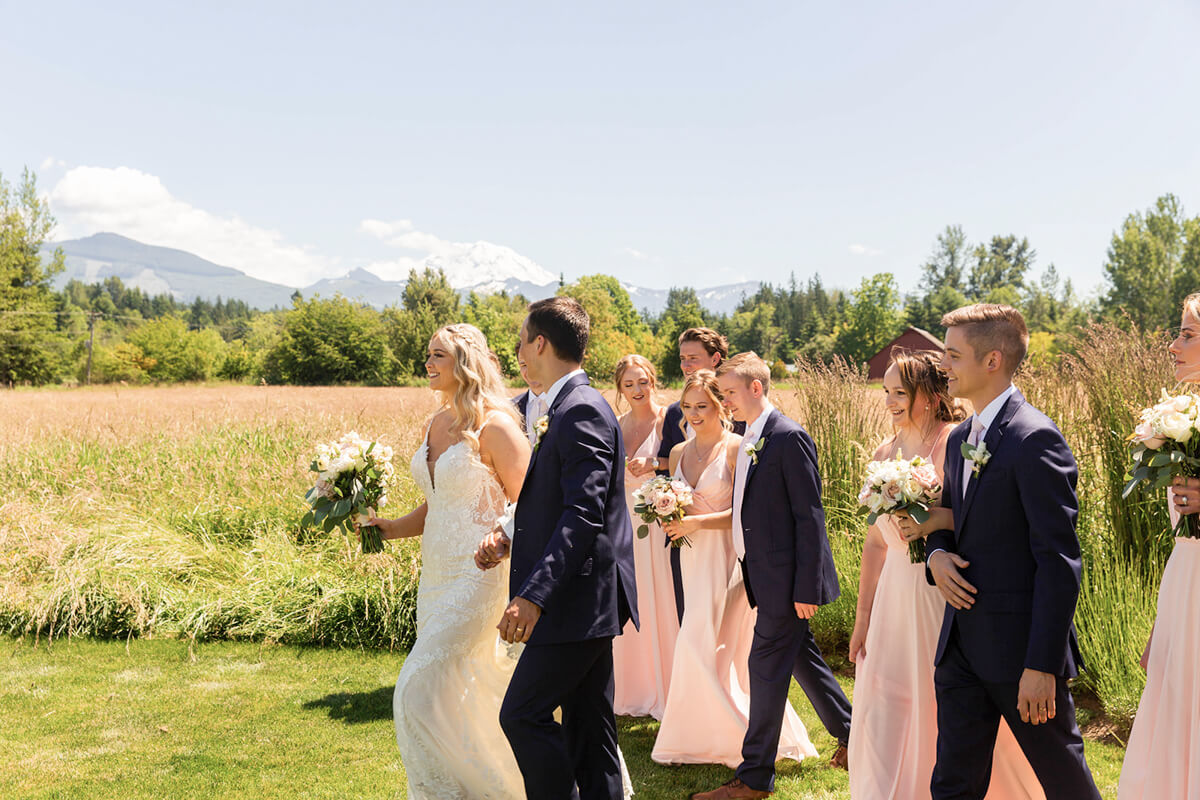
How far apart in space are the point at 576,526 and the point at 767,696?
6.29 feet

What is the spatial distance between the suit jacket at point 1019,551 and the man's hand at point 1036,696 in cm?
4

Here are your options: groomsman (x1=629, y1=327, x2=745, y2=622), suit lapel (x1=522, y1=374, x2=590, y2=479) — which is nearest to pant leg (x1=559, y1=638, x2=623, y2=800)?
suit lapel (x1=522, y1=374, x2=590, y2=479)

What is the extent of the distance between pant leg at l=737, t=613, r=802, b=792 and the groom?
1.08m

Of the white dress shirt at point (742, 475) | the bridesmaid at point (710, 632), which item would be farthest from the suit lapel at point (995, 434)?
the bridesmaid at point (710, 632)

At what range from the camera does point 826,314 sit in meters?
130

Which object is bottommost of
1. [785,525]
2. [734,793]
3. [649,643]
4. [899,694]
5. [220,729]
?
[220,729]

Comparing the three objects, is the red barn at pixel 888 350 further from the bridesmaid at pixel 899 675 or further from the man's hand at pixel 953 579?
the man's hand at pixel 953 579

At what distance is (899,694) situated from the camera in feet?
14.0

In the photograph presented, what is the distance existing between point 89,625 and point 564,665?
678cm

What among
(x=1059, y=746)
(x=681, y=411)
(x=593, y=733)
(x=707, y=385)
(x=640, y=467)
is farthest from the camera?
(x=640, y=467)

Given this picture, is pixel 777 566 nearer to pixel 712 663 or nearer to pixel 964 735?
pixel 712 663

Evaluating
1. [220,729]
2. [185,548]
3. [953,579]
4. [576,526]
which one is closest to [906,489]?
[953,579]

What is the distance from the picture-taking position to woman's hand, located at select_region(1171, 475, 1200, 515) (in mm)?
3250

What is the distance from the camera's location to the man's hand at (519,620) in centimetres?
340
